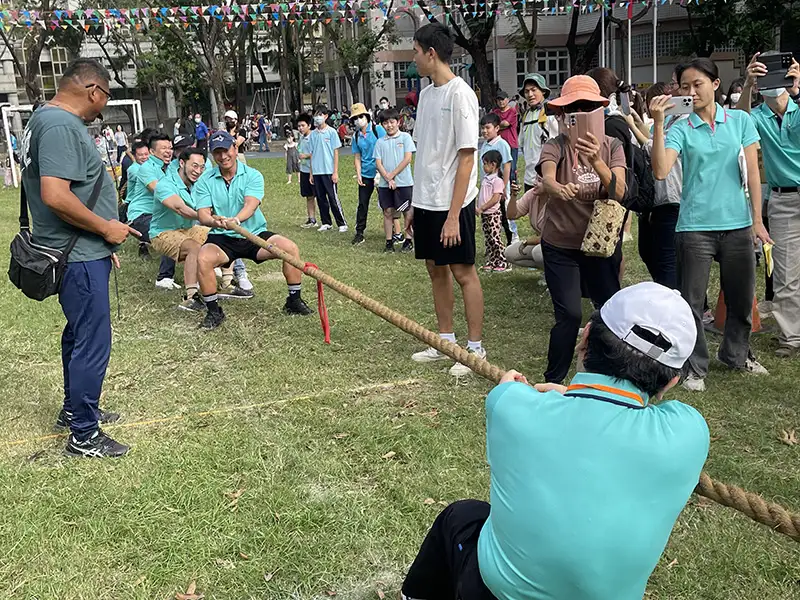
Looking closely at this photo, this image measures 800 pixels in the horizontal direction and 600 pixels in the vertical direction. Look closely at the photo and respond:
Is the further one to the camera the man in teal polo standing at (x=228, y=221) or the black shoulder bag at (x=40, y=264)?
the man in teal polo standing at (x=228, y=221)

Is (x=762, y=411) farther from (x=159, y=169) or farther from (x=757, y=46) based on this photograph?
(x=757, y=46)

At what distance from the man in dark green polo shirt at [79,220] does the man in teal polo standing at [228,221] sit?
2.48 meters

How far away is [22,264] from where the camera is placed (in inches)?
153

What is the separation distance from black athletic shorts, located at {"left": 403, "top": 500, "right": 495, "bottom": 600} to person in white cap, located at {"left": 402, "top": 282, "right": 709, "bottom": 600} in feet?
0.41

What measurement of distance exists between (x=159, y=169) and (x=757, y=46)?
3025 cm

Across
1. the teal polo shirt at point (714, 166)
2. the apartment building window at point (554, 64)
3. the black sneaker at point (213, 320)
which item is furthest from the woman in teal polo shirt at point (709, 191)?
the apartment building window at point (554, 64)

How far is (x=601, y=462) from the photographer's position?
1.78 metres

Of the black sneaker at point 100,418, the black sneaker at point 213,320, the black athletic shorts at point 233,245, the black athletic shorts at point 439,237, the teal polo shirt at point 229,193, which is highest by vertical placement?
the teal polo shirt at point 229,193

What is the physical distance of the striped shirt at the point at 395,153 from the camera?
9859 mm

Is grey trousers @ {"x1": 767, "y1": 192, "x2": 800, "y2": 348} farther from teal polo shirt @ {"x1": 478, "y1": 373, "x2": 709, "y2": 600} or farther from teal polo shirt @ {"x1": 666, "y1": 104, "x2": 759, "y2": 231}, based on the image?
teal polo shirt @ {"x1": 478, "y1": 373, "x2": 709, "y2": 600}

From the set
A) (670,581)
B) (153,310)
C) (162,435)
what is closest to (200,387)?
(162,435)

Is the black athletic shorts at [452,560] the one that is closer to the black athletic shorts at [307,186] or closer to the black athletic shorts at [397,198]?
the black athletic shorts at [397,198]

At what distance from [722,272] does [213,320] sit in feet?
13.6

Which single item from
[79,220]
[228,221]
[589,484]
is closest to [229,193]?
[228,221]
